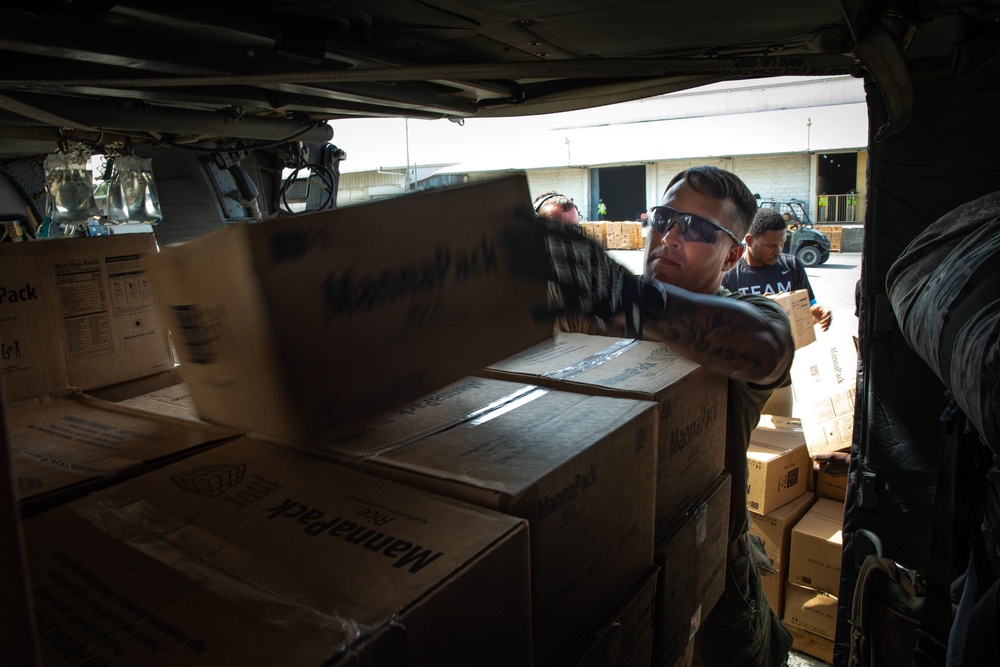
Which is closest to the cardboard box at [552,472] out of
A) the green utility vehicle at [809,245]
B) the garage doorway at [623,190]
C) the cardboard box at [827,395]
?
the cardboard box at [827,395]

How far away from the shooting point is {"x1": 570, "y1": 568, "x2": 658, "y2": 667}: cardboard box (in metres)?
1.04

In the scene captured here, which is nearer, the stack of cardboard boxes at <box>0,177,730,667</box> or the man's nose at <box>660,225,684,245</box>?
the stack of cardboard boxes at <box>0,177,730,667</box>

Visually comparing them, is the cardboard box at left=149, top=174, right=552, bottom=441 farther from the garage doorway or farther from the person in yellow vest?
the garage doorway

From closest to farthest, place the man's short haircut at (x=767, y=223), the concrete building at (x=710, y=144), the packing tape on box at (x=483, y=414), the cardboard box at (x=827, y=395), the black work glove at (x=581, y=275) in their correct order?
the packing tape on box at (x=483, y=414) < the black work glove at (x=581, y=275) < the cardboard box at (x=827, y=395) < the man's short haircut at (x=767, y=223) < the concrete building at (x=710, y=144)

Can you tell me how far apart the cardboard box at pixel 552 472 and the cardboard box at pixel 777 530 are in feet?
7.07

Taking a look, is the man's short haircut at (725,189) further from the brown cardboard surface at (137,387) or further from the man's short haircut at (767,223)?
the man's short haircut at (767,223)

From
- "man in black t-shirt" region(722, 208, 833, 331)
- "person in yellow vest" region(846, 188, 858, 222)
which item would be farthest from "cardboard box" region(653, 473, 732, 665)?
"person in yellow vest" region(846, 188, 858, 222)

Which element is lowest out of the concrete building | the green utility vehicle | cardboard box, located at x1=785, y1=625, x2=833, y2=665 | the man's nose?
cardboard box, located at x1=785, y1=625, x2=833, y2=665

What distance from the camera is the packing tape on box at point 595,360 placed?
135 centimetres

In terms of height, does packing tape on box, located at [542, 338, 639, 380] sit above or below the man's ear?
below

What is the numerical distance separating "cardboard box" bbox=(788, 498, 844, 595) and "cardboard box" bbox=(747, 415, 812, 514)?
166mm

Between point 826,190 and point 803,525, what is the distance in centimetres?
2043

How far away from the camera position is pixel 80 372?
55.7 inches

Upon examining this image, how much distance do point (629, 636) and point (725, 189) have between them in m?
1.50
